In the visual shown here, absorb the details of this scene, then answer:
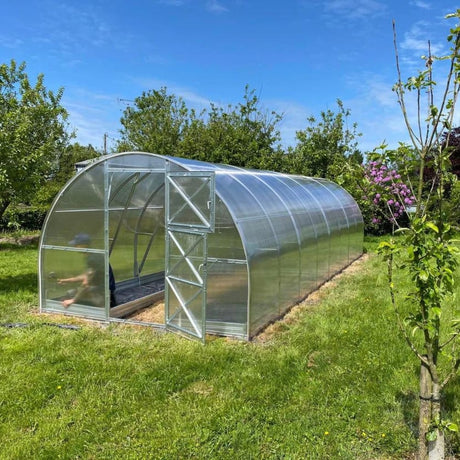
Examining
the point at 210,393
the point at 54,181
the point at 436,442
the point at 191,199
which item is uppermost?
the point at 54,181

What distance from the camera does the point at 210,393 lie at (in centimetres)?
489

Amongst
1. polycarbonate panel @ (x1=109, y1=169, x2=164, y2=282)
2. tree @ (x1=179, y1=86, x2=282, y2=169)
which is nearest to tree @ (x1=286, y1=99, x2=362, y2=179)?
tree @ (x1=179, y1=86, x2=282, y2=169)

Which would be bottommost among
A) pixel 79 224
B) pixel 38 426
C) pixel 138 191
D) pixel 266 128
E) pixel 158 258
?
pixel 38 426

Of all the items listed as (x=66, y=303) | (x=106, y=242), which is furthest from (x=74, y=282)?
(x=106, y=242)

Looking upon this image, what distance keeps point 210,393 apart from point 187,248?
2363 millimetres

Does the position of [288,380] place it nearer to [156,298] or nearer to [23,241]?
[156,298]

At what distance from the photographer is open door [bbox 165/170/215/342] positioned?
625 centimetres

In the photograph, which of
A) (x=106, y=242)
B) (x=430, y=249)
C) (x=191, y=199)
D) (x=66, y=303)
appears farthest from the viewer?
(x=66, y=303)

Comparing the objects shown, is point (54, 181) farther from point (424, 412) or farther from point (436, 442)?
point (436, 442)

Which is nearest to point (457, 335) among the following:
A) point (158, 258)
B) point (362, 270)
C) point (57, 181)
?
point (158, 258)

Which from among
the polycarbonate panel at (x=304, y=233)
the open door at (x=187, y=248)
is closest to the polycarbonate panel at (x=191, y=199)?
the open door at (x=187, y=248)

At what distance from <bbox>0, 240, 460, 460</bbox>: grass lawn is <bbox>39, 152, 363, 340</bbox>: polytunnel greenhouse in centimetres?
54

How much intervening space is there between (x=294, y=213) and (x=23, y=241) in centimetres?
1313

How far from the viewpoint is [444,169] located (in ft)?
10.1
